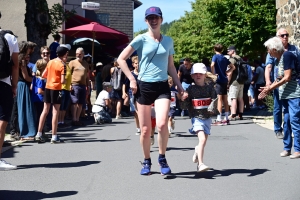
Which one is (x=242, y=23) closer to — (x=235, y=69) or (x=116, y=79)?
(x=116, y=79)

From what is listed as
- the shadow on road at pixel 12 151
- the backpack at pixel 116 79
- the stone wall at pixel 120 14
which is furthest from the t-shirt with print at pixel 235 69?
the stone wall at pixel 120 14

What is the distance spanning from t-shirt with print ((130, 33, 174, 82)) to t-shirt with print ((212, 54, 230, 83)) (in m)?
8.00

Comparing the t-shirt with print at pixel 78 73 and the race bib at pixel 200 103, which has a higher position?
the t-shirt with print at pixel 78 73

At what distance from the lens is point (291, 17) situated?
1445cm

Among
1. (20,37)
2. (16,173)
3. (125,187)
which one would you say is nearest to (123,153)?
(16,173)

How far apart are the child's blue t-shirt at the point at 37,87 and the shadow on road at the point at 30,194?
17.7 feet

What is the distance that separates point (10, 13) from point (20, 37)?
1.17m

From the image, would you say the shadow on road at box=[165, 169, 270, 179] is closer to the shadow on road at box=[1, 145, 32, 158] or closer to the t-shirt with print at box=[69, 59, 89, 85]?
the shadow on road at box=[1, 145, 32, 158]

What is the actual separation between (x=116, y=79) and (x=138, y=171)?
36.7ft

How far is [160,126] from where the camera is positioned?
751 centimetres

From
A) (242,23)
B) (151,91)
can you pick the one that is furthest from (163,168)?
(242,23)

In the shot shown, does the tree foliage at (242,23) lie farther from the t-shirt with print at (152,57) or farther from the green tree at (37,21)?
the t-shirt with print at (152,57)

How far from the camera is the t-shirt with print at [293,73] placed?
9.03 m

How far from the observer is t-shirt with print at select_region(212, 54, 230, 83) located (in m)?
15.5
